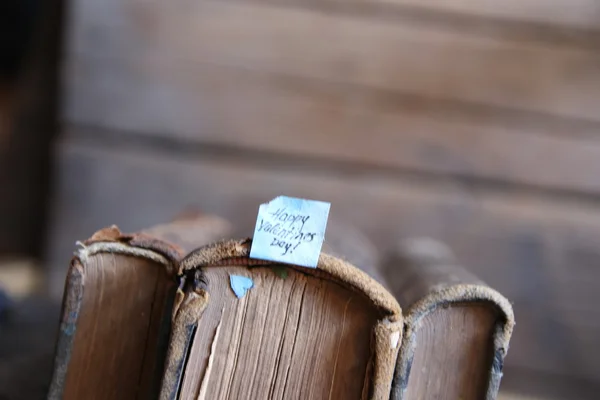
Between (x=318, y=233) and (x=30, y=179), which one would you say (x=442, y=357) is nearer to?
(x=318, y=233)

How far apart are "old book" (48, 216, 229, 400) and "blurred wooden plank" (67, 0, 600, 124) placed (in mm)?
777

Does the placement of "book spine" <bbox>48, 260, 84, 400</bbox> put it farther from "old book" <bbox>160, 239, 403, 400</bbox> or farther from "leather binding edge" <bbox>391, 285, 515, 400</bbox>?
"leather binding edge" <bbox>391, 285, 515, 400</bbox>

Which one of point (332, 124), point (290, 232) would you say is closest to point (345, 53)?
point (332, 124)

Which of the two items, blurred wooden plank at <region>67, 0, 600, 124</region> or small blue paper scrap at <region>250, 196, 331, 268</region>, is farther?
blurred wooden plank at <region>67, 0, 600, 124</region>

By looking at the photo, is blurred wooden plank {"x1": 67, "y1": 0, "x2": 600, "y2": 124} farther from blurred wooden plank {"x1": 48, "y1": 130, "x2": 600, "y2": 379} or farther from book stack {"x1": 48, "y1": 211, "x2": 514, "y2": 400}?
book stack {"x1": 48, "y1": 211, "x2": 514, "y2": 400}

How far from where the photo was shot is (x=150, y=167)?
4.23 ft

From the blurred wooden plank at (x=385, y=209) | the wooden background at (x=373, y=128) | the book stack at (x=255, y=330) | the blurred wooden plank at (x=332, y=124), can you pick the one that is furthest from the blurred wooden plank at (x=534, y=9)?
the book stack at (x=255, y=330)

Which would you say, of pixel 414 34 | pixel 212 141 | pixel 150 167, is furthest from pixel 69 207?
pixel 414 34

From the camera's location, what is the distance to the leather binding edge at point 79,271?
542 millimetres

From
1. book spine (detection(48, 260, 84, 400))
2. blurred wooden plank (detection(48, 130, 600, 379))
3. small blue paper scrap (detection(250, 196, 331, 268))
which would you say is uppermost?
blurred wooden plank (detection(48, 130, 600, 379))

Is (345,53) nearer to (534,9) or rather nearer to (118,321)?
(534,9)

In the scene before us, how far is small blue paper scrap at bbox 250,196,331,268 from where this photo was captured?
50cm

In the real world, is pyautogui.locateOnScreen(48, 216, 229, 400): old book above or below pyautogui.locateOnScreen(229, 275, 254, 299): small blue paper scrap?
below

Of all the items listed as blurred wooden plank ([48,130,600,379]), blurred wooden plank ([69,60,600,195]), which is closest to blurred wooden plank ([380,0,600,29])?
blurred wooden plank ([69,60,600,195])
